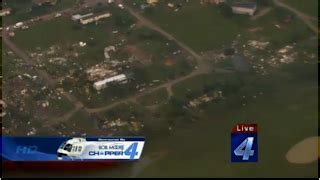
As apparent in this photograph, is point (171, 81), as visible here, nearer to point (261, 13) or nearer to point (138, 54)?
point (138, 54)

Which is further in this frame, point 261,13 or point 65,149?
point 261,13

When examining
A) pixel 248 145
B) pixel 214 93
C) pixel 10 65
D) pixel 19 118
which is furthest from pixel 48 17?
pixel 248 145

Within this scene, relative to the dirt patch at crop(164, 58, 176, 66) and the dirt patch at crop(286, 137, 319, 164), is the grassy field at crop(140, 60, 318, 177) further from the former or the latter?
the dirt patch at crop(164, 58, 176, 66)

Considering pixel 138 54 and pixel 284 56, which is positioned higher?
pixel 138 54

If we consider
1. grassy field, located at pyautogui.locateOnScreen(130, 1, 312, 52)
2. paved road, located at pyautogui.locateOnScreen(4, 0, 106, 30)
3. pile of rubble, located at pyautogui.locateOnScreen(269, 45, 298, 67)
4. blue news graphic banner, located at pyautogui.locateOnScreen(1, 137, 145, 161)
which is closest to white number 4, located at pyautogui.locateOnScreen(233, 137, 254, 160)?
blue news graphic banner, located at pyautogui.locateOnScreen(1, 137, 145, 161)

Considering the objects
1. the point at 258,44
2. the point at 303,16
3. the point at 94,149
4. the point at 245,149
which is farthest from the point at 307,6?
the point at 94,149

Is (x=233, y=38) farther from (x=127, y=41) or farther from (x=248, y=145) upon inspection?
(x=248, y=145)
